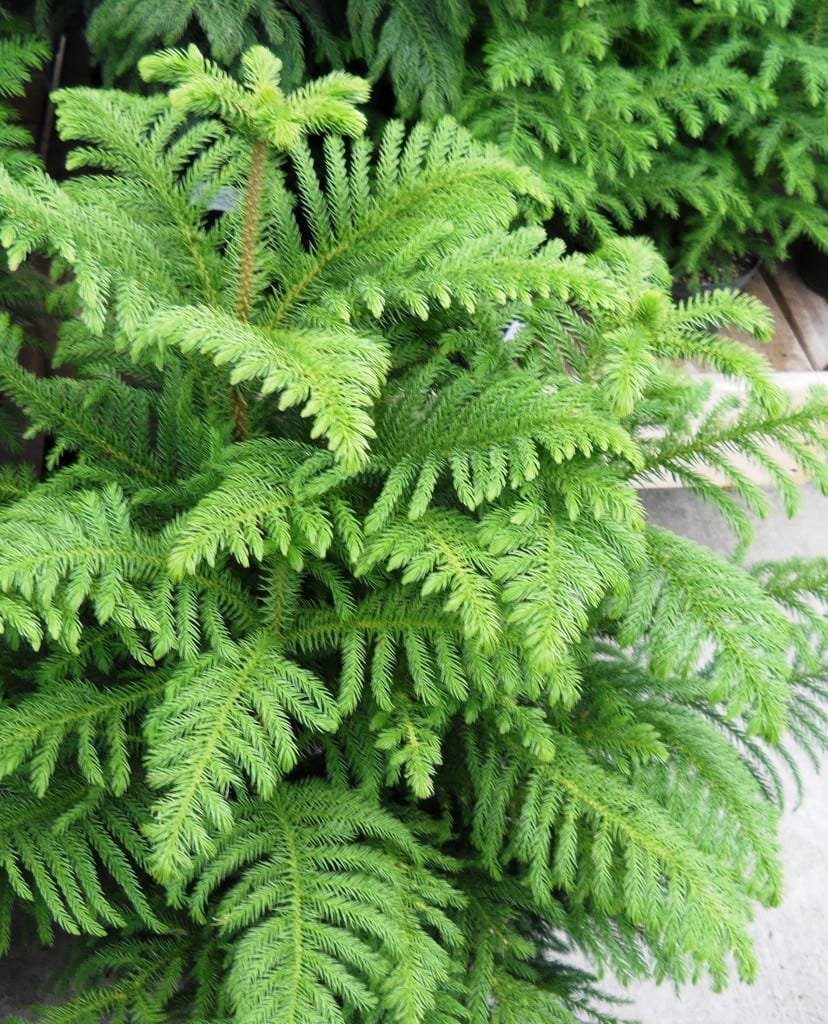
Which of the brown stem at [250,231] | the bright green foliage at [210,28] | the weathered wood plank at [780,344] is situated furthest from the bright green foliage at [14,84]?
the weathered wood plank at [780,344]

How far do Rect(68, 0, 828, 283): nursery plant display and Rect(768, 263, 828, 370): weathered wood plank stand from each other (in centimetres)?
40

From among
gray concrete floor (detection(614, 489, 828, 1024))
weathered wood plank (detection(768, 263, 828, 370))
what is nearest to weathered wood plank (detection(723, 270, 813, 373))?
weathered wood plank (detection(768, 263, 828, 370))

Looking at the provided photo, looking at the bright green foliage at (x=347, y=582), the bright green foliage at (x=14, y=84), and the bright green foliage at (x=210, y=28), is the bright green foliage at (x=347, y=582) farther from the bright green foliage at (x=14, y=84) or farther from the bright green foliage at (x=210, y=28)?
the bright green foliage at (x=210, y=28)

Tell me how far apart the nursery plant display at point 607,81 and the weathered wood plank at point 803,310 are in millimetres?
400

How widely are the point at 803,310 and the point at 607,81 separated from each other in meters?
1.20

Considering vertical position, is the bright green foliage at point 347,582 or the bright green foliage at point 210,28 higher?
the bright green foliage at point 210,28

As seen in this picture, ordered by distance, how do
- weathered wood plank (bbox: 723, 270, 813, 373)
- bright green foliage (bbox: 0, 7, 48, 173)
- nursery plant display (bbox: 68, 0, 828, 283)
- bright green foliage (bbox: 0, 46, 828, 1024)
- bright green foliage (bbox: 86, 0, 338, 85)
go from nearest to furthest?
1. bright green foliage (bbox: 0, 46, 828, 1024)
2. bright green foliage (bbox: 0, 7, 48, 173)
3. bright green foliage (bbox: 86, 0, 338, 85)
4. nursery plant display (bbox: 68, 0, 828, 283)
5. weathered wood plank (bbox: 723, 270, 813, 373)

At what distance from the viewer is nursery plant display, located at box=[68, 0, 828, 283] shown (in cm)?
167

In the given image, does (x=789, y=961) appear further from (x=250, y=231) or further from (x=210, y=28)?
(x=210, y=28)

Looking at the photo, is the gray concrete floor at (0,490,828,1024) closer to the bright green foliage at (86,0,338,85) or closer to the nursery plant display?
the nursery plant display

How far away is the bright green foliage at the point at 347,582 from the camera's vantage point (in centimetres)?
98

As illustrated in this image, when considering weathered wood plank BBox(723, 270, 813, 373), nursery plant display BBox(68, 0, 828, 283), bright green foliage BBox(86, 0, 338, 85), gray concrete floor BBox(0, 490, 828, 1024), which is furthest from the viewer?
weathered wood plank BBox(723, 270, 813, 373)

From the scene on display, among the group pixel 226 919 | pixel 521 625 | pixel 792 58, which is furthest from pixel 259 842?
pixel 792 58

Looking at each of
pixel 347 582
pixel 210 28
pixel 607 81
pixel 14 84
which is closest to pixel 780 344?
pixel 607 81
